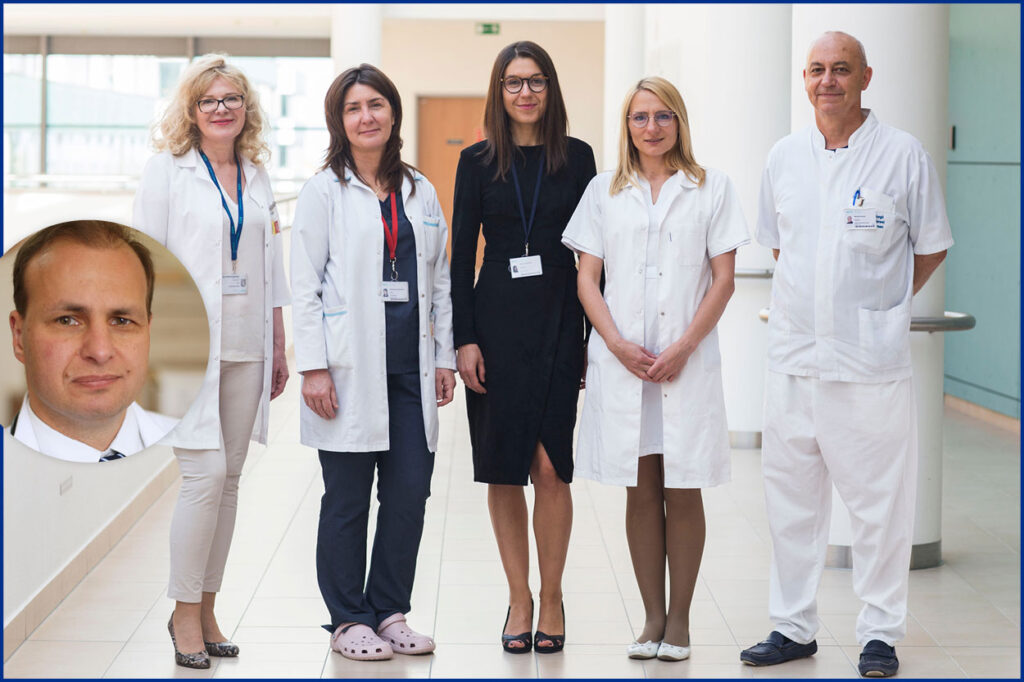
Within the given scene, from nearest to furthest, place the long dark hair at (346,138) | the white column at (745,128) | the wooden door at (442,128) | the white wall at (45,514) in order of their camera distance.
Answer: the long dark hair at (346,138) < the white wall at (45,514) < the white column at (745,128) < the wooden door at (442,128)

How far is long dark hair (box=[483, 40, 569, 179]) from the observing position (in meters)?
3.37

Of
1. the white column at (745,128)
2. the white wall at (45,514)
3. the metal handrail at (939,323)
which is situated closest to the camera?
the white wall at (45,514)

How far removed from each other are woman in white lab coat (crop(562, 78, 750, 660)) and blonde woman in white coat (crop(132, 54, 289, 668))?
2.89 ft

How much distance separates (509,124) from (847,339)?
112 centimetres

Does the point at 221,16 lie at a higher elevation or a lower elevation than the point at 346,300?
higher

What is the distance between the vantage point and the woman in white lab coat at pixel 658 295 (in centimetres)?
329

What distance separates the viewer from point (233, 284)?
125 inches


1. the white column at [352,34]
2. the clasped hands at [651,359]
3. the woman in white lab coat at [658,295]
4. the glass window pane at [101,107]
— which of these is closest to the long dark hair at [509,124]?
the woman in white lab coat at [658,295]

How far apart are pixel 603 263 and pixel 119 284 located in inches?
54.1

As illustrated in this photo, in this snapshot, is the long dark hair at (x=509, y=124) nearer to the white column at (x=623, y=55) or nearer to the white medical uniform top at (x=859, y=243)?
→ the white medical uniform top at (x=859, y=243)

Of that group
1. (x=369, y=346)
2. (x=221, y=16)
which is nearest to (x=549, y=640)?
(x=369, y=346)

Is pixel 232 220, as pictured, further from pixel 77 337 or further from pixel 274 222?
pixel 77 337

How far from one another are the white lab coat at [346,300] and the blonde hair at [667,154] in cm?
58

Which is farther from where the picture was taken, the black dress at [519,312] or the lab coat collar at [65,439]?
the black dress at [519,312]
